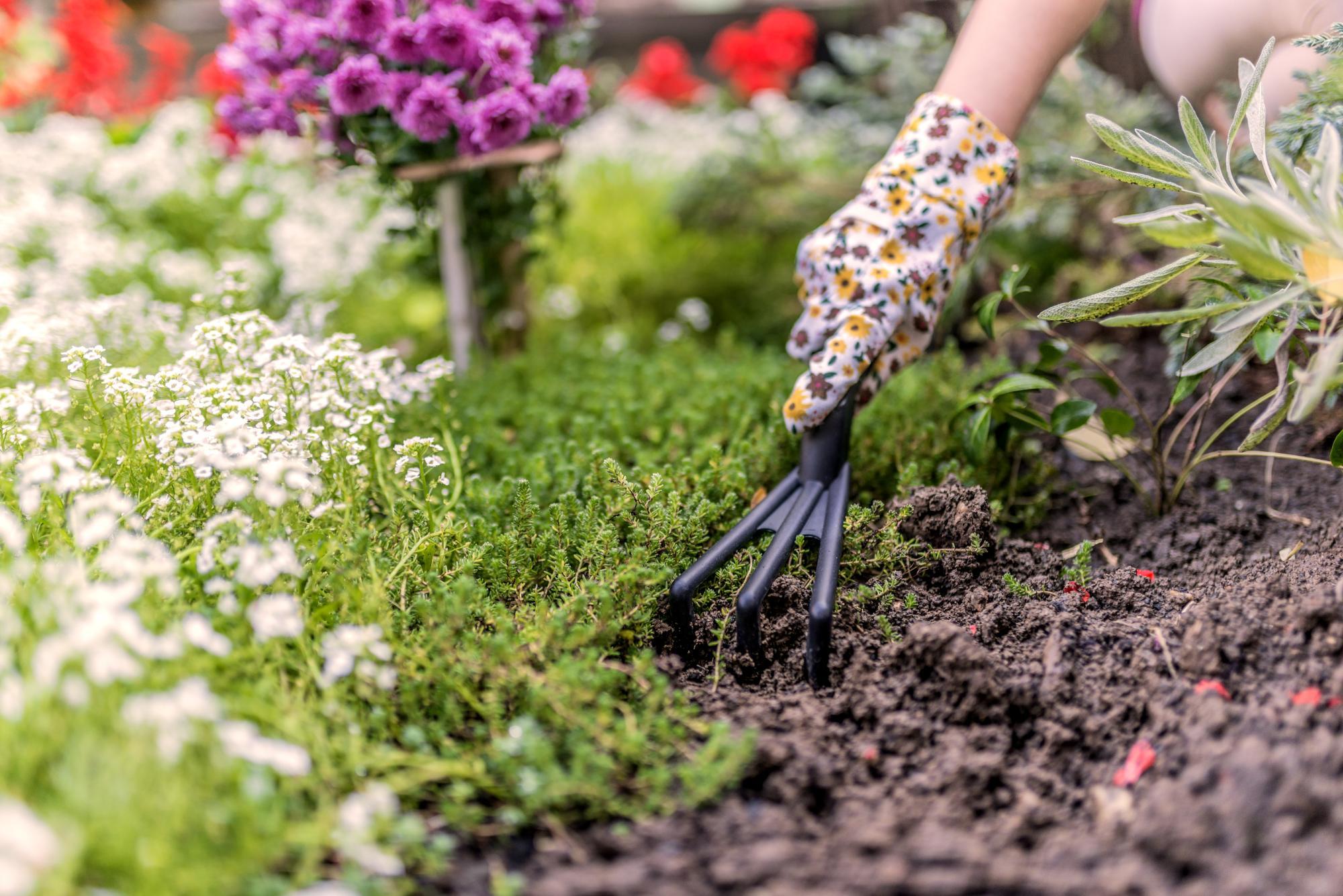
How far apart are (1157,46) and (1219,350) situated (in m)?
1.14

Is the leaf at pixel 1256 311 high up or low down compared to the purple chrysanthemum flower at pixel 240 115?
down

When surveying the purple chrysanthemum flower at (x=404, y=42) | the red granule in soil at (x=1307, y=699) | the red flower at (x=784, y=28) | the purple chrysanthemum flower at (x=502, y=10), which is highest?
the red flower at (x=784, y=28)

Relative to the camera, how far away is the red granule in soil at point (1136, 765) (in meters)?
1.01

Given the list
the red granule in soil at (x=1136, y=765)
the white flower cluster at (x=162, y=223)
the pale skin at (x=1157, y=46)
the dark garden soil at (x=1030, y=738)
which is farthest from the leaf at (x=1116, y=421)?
the white flower cluster at (x=162, y=223)

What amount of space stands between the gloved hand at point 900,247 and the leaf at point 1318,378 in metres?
0.58

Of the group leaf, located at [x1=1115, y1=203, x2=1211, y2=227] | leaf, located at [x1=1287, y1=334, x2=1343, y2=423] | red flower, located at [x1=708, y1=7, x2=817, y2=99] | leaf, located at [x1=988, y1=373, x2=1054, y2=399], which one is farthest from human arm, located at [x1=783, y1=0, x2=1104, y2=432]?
red flower, located at [x1=708, y1=7, x2=817, y2=99]

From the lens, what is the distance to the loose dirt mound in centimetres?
86

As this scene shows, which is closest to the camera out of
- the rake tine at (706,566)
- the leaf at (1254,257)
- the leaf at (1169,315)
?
the leaf at (1254,257)

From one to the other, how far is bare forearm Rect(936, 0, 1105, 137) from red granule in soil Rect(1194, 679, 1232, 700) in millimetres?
985

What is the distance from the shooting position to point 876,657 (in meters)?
1.25

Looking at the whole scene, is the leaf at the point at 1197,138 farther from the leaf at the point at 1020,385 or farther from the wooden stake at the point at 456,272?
the wooden stake at the point at 456,272

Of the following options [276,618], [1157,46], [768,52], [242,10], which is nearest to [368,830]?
[276,618]

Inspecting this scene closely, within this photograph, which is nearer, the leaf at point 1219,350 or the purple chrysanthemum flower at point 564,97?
the leaf at point 1219,350

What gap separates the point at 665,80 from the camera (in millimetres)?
5059
